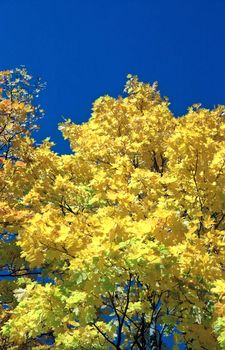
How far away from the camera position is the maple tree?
23.1ft

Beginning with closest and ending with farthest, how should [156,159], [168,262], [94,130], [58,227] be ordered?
1. [168,262]
2. [58,227]
3. [156,159]
4. [94,130]

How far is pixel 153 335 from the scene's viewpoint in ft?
33.9

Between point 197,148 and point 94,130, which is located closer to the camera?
point 197,148

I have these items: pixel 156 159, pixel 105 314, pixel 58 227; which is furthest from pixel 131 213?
pixel 156 159

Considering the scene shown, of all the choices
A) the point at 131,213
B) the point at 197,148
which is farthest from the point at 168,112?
the point at 131,213

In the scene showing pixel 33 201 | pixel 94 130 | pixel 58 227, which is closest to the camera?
pixel 58 227

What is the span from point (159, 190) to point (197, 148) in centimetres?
134

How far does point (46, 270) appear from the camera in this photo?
368 inches

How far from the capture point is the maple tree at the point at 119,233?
705 centimetres

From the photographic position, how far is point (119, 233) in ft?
22.9

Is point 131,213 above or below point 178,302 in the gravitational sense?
above

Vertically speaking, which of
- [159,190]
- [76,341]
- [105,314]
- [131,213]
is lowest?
[76,341]

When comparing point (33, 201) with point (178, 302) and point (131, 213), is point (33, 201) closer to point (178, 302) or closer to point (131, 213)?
point (131, 213)

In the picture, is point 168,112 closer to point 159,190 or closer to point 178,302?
point 159,190
